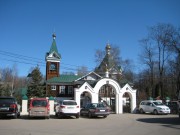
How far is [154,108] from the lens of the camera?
30219mm

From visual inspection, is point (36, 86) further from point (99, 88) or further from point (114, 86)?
point (114, 86)

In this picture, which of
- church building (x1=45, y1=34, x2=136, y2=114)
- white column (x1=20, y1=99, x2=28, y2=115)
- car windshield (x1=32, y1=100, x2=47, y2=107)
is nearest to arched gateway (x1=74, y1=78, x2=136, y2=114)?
white column (x1=20, y1=99, x2=28, y2=115)

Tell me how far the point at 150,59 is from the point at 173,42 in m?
6.09

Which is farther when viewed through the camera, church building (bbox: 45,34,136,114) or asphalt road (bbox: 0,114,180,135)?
church building (bbox: 45,34,136,114)

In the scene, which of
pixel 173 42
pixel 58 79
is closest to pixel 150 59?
pixel 173 42

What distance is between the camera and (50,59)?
2343 inches

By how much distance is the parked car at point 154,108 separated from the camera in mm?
29500

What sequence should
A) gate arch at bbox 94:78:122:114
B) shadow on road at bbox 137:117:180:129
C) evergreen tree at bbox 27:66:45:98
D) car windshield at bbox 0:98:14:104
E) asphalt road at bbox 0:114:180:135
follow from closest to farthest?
asphalt road at bbox 0:114:180:135 → shadow on road at bbox 137:117:180:129 → car windshield at bbox 0:98:14:104 → gate arch at bbox 94:78:122:114 → evergreen tree at bbox 27:66:45:98

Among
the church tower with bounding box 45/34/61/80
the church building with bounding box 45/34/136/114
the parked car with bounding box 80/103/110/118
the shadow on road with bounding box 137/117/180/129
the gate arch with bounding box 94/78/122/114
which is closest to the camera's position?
the shadow on road with bounding box 137/117/180/129

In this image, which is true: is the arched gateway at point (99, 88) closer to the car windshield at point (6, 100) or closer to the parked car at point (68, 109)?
the parked car at point (68, 109)

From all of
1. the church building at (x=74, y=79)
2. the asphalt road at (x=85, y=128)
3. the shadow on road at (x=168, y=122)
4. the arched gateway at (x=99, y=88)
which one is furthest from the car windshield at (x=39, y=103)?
the church building at (x=74, y=79)

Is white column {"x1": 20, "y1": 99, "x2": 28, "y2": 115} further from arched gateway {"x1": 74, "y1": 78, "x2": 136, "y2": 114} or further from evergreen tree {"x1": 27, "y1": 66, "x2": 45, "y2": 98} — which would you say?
evergreen tree {"x1": 27, "y1": 66, "x2": 45, "y2": 98}

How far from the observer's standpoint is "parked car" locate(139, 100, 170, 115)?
2950 centimetres

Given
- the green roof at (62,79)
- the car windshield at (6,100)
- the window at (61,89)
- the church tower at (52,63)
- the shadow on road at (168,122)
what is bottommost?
the shadow on road at (168,122)
